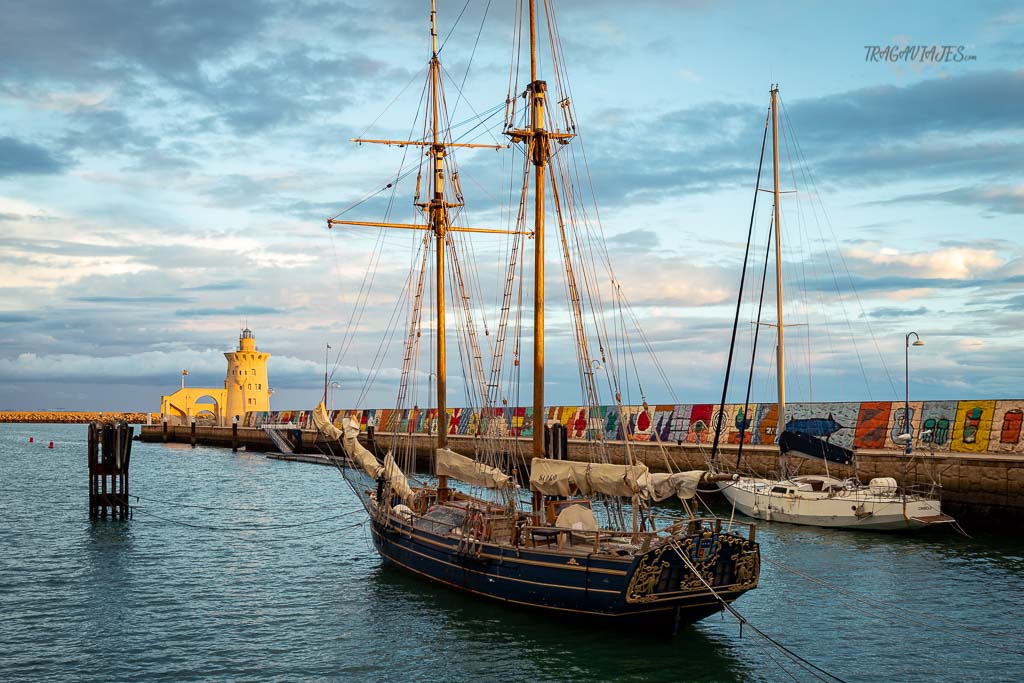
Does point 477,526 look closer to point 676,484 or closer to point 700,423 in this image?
point 676,484

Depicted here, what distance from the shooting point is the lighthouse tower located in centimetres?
14762

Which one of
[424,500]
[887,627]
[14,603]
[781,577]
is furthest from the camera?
[424,500]

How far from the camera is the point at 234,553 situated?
3778 cm

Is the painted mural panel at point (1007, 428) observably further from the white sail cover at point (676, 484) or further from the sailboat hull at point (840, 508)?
the white sail cover at point (676, 484)

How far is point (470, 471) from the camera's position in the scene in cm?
3195

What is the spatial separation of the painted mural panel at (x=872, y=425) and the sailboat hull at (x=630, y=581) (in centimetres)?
2997

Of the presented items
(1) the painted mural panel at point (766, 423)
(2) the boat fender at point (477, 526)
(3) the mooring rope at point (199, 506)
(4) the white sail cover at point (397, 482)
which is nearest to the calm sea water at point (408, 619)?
(2) the boat fender at point (477, 526)

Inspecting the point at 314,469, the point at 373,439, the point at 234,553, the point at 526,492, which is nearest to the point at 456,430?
the point at 373,439

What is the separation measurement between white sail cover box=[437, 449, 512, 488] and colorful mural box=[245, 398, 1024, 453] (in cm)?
150

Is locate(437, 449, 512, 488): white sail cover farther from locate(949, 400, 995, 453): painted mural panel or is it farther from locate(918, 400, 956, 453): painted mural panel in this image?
locate(949, 400, 995, 453): painted mural panel

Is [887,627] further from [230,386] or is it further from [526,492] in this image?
[230,386]

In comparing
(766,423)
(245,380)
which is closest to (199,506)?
(766,423)

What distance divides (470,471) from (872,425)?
29.0 m

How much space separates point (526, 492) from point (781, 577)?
2875cm
